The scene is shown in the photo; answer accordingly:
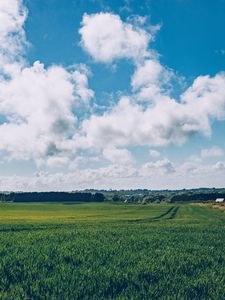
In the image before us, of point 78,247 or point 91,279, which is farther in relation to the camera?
point 78,247

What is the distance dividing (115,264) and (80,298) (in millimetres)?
4512

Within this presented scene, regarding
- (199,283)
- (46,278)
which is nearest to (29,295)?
(46,278)

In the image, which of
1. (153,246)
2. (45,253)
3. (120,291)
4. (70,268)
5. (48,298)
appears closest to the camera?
(48,298)

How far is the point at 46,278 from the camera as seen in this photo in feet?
41.4

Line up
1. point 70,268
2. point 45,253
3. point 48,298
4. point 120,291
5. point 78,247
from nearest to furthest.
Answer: point 48,298 < point 120,291 < point 70,268 < point 45,253 < point 78,247

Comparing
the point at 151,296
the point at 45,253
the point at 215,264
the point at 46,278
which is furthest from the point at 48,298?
the point at 215,264

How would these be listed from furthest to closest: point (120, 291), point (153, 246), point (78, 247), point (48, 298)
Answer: point (153, 246) < point (78, 247) < point (120, 291) < point (48, 298)

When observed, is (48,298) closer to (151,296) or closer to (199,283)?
(151,296)

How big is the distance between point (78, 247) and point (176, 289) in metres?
9.06

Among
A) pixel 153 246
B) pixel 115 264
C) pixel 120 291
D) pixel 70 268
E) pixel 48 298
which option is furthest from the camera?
pixel 153 246

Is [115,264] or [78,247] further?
[78,247]

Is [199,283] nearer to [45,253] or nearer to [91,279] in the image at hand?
[91,279]

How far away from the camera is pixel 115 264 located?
1532cm

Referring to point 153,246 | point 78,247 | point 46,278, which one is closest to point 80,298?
point 46,278
